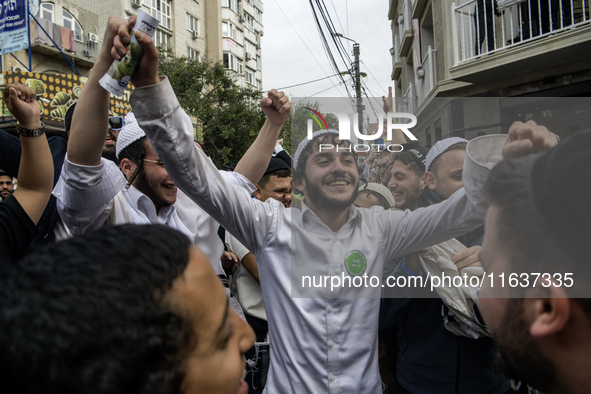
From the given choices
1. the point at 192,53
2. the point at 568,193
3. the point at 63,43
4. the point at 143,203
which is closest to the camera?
the point at 568,193

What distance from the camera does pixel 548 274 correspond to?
92 centimetres

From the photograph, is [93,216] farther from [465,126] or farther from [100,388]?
[465,126]

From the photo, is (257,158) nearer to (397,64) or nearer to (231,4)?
(397,64)

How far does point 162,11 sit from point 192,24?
3.65 metres

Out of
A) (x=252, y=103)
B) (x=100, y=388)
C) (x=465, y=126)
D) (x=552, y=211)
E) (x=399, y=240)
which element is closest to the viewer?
(x=100, y=388)

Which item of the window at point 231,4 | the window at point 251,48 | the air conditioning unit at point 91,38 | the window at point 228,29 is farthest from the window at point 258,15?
the air conditioning unit at point 91,38

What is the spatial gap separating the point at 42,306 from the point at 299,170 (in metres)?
1.13

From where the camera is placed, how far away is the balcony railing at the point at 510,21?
6562 mm

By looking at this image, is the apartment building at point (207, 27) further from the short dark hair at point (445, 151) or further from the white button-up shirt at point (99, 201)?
the short dark hair at point (445, 151)

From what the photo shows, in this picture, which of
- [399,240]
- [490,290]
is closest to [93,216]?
[399,240]

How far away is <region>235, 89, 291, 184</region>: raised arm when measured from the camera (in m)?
1.96

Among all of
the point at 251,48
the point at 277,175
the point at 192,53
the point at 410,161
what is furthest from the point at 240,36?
the point at 410,161

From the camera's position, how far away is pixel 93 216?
5.40 feet

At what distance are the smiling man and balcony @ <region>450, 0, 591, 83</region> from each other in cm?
617
